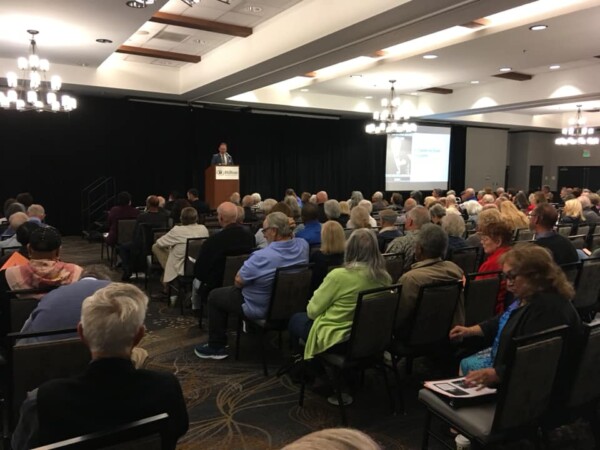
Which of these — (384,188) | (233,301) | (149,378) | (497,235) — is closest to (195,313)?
(233,301)

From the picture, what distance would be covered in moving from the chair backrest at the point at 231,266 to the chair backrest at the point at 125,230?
3055 millimetres

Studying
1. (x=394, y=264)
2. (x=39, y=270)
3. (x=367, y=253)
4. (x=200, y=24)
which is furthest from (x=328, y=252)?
(x=200, y=24)

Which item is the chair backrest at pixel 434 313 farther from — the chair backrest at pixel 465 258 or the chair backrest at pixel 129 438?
the chair backrest at pixel 129 438

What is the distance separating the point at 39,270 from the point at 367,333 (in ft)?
6.42

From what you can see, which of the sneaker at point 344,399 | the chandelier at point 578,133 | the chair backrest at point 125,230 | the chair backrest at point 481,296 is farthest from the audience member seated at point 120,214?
the chandelier at point 578,133

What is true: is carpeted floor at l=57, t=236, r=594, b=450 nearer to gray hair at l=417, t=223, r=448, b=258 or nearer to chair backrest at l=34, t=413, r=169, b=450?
gray hair at l=417, t=223, r=448, b=258

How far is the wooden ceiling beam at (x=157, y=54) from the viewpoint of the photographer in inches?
324

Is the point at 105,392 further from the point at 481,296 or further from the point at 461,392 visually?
the point at 481,296

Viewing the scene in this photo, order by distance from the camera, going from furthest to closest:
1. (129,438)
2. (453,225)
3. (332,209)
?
(332,209) → (453,225) → (129,438)

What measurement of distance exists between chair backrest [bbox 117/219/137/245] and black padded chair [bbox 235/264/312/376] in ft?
12.5

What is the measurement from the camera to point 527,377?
1939mm

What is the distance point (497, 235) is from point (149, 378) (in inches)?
109

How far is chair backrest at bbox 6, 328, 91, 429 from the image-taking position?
196cm

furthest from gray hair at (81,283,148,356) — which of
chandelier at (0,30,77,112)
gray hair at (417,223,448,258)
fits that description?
chandelier at (0,30,77,112)
